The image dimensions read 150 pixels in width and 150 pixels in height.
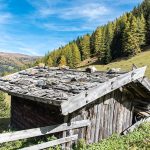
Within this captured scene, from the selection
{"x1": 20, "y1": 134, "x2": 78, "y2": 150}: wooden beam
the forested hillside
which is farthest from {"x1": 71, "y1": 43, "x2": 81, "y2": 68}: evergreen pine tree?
{"x1": 20, "y1": 134, "x2": 78, "y2": 150}: wooden beam

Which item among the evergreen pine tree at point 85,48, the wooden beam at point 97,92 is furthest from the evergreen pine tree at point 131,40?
the wooden beam at point 97,92

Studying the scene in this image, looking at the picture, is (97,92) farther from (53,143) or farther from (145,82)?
(145,82)

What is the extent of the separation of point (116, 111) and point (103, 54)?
8800cm

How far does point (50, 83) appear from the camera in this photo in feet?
43.5

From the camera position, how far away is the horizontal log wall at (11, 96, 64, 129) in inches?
485

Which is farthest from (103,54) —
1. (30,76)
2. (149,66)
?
(30,76)

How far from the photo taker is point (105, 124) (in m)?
13.3

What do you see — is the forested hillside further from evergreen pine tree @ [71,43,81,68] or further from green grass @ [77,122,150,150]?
green grass @ [77,122,150,150]

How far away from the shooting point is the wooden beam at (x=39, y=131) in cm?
943

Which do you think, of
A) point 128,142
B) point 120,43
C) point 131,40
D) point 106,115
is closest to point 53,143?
point 106,115

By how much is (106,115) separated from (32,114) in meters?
3.29

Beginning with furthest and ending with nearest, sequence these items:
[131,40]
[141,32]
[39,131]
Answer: [141,32] → [131,40] → [39,131]

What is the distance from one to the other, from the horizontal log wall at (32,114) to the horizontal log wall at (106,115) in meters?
0.92

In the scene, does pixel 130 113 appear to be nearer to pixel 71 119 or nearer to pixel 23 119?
pixel 71 119
